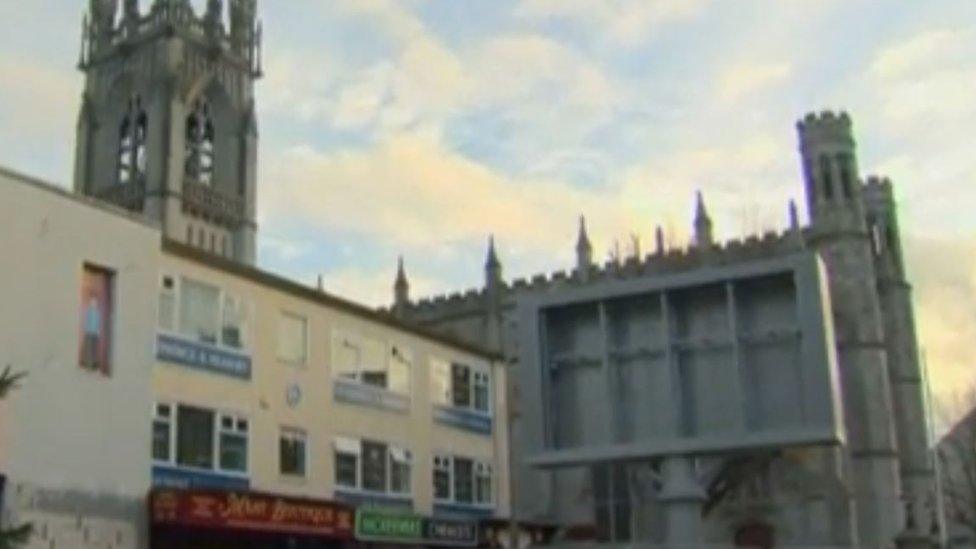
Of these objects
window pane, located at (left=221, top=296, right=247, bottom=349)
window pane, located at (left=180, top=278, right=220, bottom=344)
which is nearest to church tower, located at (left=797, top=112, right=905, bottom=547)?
window pane, located at (left=221, top=296, right=247, bottom=349)

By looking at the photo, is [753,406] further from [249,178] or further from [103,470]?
[249,178]

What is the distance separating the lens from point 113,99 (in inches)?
3290

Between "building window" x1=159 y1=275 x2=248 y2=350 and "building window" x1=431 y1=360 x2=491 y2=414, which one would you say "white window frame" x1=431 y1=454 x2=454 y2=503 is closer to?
"building window" x1=431 y1=360 x2=491 y2=414

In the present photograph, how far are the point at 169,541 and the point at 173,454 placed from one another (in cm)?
180

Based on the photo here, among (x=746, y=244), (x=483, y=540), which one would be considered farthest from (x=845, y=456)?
(x=483, y=540)

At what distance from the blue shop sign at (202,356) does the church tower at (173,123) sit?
5098cm

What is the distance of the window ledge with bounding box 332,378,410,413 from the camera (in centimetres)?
3103

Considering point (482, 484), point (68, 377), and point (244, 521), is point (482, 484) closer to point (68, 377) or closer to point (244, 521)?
point (244, 521)

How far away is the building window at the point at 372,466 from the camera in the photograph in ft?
101

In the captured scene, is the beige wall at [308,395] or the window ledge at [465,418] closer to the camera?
the beige wall at [308,395]

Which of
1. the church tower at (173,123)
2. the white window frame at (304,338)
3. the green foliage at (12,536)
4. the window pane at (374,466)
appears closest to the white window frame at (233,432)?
the white window frame at (304,338)

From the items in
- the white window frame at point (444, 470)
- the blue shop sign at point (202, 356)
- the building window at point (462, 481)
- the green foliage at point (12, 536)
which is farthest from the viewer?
the building window at point (462, 481)

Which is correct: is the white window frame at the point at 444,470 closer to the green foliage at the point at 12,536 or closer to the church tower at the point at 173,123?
the green foliage at the point at 12,536

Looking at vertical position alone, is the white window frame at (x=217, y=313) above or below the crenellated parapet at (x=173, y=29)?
below
